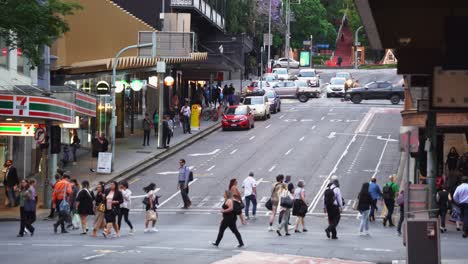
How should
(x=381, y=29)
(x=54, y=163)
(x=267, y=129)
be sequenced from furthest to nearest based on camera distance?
(x=267, y=129)
(x=54, y=163)
(x=381, y=29)

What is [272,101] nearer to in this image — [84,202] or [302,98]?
[302,98]

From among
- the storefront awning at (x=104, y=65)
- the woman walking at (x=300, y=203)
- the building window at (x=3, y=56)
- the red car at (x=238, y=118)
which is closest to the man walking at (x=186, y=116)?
the red car at (x=238, y=118)

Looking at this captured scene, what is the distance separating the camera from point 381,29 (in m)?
17.5

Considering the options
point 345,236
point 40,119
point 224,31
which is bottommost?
point 345,236

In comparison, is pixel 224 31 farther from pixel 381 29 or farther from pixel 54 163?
pixel 381 29

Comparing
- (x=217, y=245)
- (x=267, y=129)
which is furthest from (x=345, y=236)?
(x=267, y=129)

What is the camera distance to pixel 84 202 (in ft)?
88.5

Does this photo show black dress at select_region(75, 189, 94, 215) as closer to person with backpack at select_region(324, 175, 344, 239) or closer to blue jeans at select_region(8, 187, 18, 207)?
person with backpack at select_region(324, 175, 344, 239)

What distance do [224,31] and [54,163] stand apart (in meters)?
58.0

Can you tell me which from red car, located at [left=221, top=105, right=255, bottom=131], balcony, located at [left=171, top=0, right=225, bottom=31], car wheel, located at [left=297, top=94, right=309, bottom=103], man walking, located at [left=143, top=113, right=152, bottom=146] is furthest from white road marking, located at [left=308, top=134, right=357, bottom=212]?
car wheel, located at [left=297, top=94, right=309, bottom=103]

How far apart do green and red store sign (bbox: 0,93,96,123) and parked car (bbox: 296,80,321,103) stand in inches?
1843

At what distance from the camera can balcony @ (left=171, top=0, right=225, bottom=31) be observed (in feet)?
234

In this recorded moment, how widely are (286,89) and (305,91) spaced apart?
1801 mm

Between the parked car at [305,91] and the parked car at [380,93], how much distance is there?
217 inches
